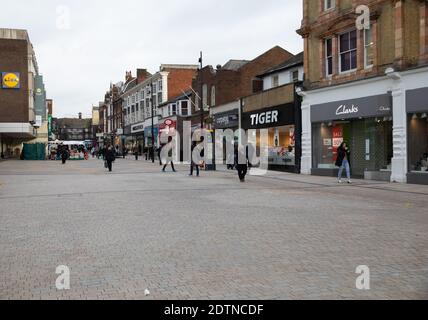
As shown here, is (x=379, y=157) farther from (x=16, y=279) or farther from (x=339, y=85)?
(x=16, y=279)

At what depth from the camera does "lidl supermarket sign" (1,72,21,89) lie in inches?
2136

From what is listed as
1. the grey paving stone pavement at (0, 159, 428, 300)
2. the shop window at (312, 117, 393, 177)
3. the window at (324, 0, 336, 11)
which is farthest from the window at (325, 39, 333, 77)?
the grey paving stone pavement at (0, 159, 428, 300)

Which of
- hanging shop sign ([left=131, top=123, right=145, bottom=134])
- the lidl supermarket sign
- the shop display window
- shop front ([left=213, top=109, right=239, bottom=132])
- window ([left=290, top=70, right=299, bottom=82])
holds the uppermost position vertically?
the lidl supermarket sign

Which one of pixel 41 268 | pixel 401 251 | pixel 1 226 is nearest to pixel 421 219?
pixel 401 251

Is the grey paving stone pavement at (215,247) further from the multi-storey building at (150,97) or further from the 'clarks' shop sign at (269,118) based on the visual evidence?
the multi-storey building at (150,97)

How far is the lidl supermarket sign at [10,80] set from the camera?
5425 cm

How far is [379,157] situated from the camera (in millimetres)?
20547

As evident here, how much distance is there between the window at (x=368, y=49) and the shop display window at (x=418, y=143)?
3.55m

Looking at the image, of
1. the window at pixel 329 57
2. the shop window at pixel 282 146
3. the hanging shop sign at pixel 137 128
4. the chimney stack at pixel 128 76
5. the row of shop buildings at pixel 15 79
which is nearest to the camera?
the window at pixel 329 57

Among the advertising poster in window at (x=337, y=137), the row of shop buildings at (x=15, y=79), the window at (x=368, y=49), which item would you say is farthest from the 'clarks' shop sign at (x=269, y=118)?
the row of shop buildings at (x=15, y=79)

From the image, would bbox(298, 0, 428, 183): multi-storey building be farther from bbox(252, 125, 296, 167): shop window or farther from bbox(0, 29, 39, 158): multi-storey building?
bbox(0, 29, 39, 158): multi-storey building

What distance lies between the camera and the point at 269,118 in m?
29.0

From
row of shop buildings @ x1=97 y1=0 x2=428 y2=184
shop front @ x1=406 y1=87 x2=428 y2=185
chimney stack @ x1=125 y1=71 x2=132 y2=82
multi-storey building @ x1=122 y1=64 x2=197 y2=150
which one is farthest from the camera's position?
chimney stack @ x1=125 y1=71 x2=132 y2=82
